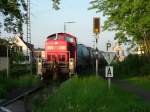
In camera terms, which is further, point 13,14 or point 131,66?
point 131,66

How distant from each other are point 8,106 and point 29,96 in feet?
17.7

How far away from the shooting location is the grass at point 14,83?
32044 mm

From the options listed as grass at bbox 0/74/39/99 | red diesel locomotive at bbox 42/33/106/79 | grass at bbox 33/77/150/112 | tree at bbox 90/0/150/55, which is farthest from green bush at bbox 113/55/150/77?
grass at bbox 33/77/150/112

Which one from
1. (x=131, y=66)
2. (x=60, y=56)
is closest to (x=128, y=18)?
(x=60, y=56)

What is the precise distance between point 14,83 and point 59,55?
7486 millimetres

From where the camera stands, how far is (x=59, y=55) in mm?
43375

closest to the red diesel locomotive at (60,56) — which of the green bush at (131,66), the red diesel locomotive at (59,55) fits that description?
the red diesel locomotive at (59,55)

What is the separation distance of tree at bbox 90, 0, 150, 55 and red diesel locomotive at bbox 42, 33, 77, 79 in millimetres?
3889

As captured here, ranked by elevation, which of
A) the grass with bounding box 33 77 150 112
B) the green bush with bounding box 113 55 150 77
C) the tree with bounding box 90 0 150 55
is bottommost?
the grass with bounding box 33 77 150 112

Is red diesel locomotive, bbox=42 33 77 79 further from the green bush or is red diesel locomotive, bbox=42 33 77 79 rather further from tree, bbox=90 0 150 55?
the green bush

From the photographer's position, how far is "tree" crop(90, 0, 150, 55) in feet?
137

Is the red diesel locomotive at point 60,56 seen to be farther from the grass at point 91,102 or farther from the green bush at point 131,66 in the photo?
the grass at point 91,102

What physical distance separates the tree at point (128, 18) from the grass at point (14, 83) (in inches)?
349

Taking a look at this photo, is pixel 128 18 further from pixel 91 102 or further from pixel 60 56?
pixel 91 102
